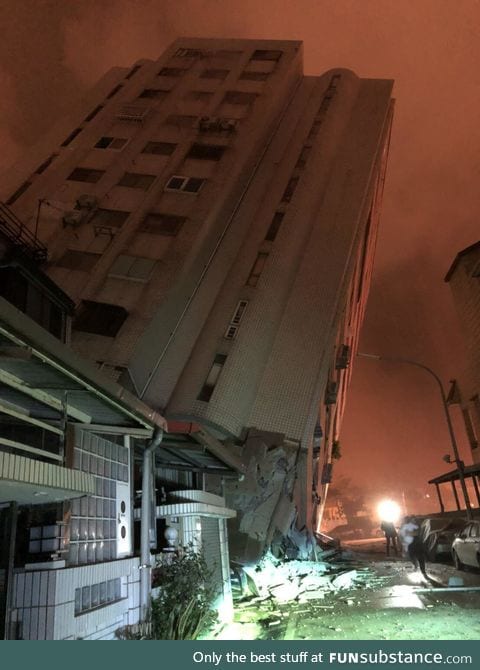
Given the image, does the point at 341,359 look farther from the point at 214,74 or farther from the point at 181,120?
the point at 214,74

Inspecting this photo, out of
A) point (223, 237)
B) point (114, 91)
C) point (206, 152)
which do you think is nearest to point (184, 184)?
point (206, 152)

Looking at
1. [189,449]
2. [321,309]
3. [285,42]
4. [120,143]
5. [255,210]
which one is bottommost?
[189,449]

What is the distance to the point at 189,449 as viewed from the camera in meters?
9.57

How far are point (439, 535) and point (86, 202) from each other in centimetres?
1990

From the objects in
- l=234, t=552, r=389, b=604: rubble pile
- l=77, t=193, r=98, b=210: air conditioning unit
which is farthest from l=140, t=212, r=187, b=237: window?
l=234, t=552, r=389, b=604: rubble pile

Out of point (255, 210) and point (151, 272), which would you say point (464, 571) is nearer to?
point (151, 272)

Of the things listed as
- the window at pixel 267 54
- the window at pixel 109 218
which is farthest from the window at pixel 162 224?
the window at pixel 267 54

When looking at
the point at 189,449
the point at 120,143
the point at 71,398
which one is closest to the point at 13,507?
the point at 71,398

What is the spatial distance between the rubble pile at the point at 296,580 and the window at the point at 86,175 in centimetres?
1870

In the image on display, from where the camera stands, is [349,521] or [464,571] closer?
[464,571]

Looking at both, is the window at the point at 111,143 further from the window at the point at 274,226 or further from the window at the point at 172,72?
the window at the point at 274,226

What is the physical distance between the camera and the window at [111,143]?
23.5m

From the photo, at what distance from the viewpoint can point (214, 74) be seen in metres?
28.5

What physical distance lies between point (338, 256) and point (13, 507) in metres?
19.9
